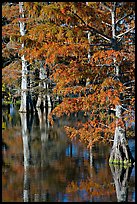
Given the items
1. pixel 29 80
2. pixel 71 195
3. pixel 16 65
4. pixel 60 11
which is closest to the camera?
pixel 71 195

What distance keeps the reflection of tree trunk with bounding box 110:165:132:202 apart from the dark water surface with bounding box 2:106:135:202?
86mm

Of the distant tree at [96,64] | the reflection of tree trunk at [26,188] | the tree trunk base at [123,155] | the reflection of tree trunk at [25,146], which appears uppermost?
the distant tree at [96,64]

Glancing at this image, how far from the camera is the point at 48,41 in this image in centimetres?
1138

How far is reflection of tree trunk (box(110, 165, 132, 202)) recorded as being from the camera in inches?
347

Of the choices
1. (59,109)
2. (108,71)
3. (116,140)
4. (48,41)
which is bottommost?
(116,140)

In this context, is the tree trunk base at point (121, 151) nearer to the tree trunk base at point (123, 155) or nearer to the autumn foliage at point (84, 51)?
the tree trunk base at point (123, 155)

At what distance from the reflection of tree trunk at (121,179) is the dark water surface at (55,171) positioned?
9 centimetres

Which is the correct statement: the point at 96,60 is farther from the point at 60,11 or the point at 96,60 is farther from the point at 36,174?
the point at 36,174

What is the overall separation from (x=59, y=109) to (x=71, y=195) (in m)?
3.30

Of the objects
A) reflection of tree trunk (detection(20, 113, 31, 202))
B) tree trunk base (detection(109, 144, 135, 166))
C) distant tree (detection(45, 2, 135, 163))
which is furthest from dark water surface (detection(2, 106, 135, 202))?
distant tree (detection(45, 2, 135, 163))

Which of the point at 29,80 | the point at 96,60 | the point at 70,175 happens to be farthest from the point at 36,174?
the point at 29,80

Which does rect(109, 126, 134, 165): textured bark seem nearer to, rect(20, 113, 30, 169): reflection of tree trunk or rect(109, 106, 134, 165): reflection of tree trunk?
rect(109, 106, 134, 165): reflection of tree trunk

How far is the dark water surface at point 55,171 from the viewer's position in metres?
8.97

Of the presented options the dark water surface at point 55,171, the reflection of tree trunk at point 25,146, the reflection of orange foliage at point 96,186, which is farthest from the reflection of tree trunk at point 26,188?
the reflection of tree trunk at point 25,146
